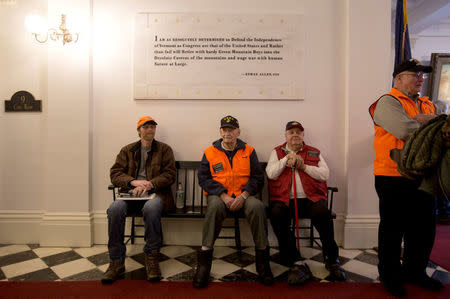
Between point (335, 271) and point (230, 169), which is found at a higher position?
point (230, 169)

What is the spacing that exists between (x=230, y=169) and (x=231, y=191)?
0.66 feet

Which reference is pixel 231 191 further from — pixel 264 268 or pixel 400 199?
pixel 400 199

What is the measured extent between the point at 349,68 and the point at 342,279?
202cm

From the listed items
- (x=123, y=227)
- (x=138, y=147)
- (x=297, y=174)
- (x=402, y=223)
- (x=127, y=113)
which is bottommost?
(x=123, y=227)

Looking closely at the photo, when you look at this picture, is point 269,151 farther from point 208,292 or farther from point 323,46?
point 208,292

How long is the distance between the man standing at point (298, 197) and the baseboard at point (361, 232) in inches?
24.1

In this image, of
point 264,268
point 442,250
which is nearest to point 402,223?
point 264,268

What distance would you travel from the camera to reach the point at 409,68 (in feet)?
6.32

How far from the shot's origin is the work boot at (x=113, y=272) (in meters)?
2.06

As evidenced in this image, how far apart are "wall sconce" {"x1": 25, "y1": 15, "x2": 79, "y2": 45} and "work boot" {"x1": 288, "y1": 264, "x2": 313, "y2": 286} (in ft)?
9.79

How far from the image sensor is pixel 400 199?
1898mm

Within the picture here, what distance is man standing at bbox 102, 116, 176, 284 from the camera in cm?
220

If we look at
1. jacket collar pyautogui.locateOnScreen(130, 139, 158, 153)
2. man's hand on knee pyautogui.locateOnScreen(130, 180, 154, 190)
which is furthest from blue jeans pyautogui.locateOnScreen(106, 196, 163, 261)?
jacket collar pyautogui.locateOnScreen(130, 139, 158, 153)

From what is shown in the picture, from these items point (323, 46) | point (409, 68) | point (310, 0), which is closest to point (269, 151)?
point (323, 46)
